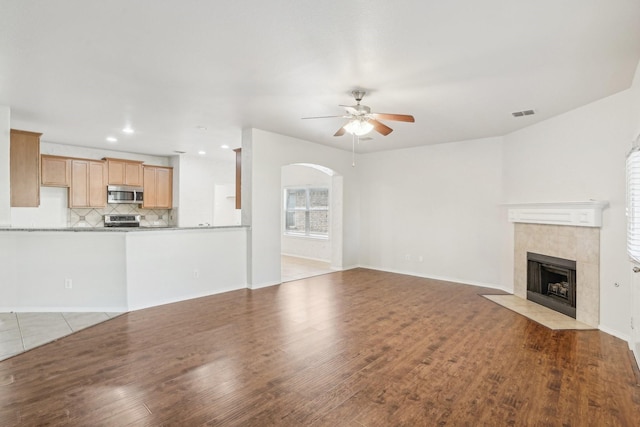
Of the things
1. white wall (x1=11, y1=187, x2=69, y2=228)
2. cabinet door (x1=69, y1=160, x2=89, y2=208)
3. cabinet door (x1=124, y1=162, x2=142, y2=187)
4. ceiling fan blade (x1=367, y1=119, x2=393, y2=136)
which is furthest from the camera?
cabinet door (x1=124, y1=162, x2=142, y2=187)

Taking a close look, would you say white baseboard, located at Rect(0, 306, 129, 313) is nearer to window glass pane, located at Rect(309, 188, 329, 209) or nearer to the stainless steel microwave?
the stainless steel microwave

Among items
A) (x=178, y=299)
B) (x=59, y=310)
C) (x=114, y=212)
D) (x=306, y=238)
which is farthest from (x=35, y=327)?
(x=306, y=238)

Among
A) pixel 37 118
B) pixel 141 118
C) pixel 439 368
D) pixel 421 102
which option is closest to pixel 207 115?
pixel 141 118

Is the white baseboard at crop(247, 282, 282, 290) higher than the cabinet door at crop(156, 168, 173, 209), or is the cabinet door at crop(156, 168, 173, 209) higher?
the cabinet door at crop(156, 168, 173, 209)

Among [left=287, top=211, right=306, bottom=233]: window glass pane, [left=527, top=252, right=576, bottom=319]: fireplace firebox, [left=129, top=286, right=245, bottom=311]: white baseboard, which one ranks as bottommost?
[left=129, top=286, right=245, bottom=311]: white baseboard

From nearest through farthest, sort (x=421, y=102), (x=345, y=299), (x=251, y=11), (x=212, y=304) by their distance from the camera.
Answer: (x=251, y=11)
(x=421, y=102)
(x=212, y=304)
(x=345, y=299)

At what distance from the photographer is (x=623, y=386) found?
265cm

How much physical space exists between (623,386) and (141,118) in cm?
645

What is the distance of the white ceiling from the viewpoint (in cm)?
224

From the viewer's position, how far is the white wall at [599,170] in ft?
12.1

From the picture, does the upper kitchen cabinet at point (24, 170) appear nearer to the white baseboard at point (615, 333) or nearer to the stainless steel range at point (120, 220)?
the stainless steel range at point (120, 220)

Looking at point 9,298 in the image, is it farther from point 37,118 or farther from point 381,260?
point 381,260

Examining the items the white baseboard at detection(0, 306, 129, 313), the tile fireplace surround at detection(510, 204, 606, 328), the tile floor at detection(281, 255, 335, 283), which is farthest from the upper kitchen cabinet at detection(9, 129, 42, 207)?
the tile fireplace surround at detection(510, 204, 606, 328)

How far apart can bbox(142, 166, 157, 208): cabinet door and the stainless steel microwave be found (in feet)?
0.40
